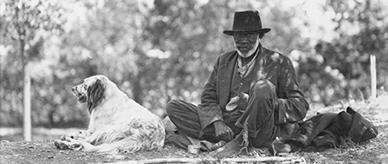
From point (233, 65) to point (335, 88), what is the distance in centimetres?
1256

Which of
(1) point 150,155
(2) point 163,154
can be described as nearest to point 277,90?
(2) point 163,154

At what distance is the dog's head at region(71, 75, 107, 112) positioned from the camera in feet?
21.6

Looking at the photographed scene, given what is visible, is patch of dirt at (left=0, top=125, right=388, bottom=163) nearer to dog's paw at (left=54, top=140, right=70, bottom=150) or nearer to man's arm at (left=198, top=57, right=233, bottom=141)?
dog's paw at (left=54, top=140, right=70, bottom=150)

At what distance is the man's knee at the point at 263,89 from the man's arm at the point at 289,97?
11.6 inches

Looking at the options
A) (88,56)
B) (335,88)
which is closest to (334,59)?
(335,88)

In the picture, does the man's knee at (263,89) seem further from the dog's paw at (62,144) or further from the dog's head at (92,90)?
the dog's paw at (62,144)

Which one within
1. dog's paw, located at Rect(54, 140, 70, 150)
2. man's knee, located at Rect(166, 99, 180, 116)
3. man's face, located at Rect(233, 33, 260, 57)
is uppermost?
man's face, located at Rect(233, 33, 260, 57)

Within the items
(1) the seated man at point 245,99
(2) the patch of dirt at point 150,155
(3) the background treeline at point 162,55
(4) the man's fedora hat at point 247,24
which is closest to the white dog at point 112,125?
(2) the patch of dirt at point 150,155

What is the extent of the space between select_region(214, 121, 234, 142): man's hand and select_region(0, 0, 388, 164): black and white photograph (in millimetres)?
13

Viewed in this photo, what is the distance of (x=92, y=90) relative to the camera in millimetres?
6582

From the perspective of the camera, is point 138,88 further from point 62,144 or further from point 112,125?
point 62,144

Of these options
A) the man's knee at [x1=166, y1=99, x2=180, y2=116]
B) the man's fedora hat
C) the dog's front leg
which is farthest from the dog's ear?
the man's fedora hat

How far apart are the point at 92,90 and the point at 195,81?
532 inches

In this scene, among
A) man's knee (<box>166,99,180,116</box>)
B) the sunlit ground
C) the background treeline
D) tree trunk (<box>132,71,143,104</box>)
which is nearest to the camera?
the sunlit ground
